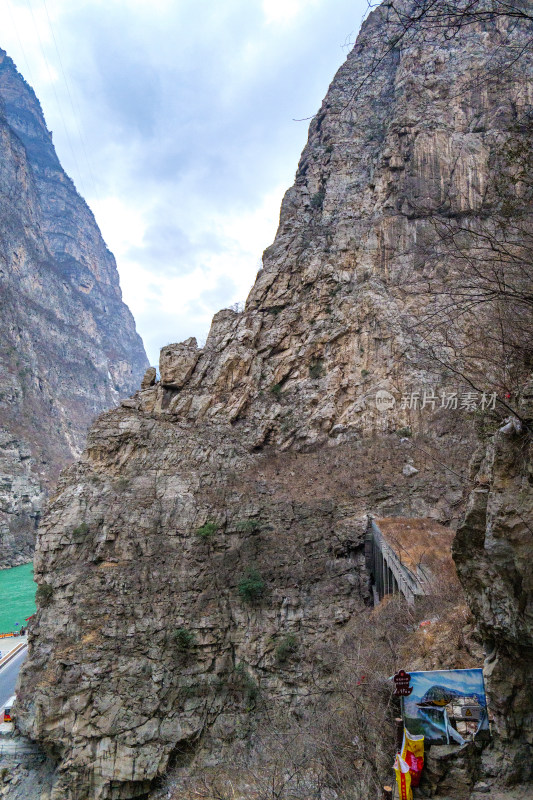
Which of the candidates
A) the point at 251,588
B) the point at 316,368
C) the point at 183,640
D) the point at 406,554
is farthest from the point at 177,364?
the point at 406,554

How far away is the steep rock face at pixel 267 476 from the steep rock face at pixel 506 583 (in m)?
6.91

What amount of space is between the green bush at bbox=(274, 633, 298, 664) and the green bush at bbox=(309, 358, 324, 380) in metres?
12.2

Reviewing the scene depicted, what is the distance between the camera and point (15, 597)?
3641 cm

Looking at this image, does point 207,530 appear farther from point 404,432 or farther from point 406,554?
point 404,432

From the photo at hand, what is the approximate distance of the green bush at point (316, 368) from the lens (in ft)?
78.1

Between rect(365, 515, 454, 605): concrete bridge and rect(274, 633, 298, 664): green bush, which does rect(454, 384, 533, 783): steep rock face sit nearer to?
→ rect(365, 515, 454, 605): concrete bridge

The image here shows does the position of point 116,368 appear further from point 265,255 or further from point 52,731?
point 52,731

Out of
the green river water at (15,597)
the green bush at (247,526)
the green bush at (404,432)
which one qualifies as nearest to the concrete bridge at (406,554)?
the green bush at (247,526)

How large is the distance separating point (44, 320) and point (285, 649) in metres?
83.7

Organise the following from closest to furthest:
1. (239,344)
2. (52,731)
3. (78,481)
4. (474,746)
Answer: (474,746) < (52,731) < (78,481) < (239,344)

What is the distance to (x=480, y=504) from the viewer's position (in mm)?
3949

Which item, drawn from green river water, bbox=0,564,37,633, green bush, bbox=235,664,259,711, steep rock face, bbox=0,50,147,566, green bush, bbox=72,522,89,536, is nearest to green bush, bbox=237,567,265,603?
green bush, bbox=235,664,259,711

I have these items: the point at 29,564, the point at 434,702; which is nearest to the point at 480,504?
the point at 434,702

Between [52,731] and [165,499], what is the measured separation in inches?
306
